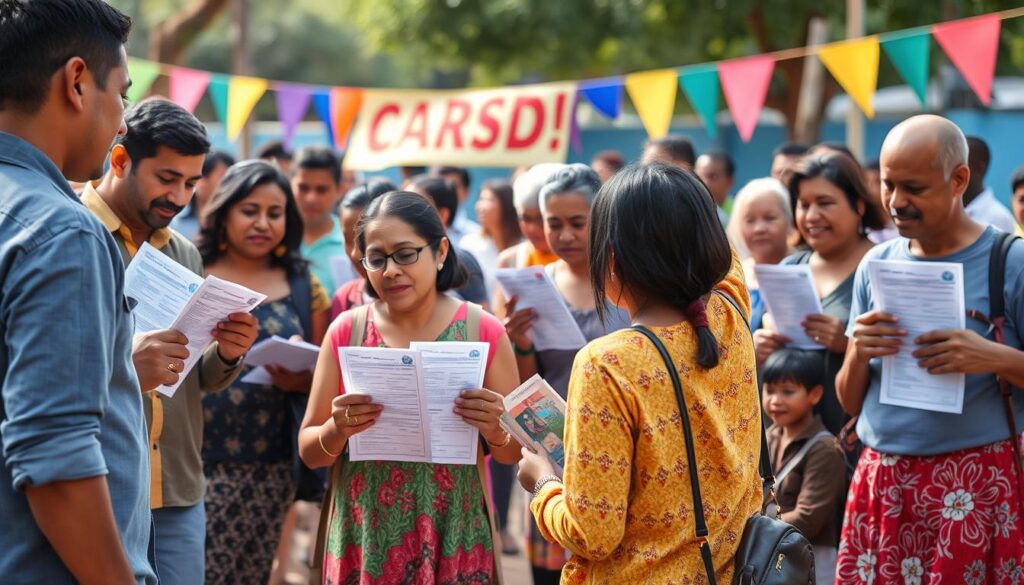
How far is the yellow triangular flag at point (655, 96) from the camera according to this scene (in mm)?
8523

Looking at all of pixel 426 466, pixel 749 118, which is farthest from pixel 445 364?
pixel 749 118

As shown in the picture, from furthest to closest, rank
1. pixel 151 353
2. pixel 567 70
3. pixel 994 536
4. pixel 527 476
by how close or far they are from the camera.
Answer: pixel 567 70 → pixel 994 536 → pixel 151 353 → pixel 527 476

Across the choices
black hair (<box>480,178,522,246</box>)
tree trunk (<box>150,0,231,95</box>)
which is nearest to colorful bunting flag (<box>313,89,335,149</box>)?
black hair (<box>480,178,522,246</box>)

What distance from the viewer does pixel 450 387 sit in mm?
3457

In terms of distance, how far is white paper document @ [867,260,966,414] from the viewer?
3504mm

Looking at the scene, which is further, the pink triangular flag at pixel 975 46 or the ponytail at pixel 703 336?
the pink triangular flag at pixel 975 46

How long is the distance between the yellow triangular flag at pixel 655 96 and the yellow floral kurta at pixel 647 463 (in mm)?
6139

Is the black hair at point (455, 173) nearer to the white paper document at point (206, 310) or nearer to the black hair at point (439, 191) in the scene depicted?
the black hair at point (439, 191)

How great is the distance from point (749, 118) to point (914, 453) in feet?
16.1

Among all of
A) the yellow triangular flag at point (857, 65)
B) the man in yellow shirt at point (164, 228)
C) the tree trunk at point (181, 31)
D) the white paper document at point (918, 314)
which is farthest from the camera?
the tree trunk at point (181, 31)

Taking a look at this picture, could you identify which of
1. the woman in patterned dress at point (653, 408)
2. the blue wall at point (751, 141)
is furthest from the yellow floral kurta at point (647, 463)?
the blue wall at point (751, 141)

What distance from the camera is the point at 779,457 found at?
4617 mm

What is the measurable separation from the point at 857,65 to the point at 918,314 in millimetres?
4282

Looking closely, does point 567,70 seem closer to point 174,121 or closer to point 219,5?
point 219,5
